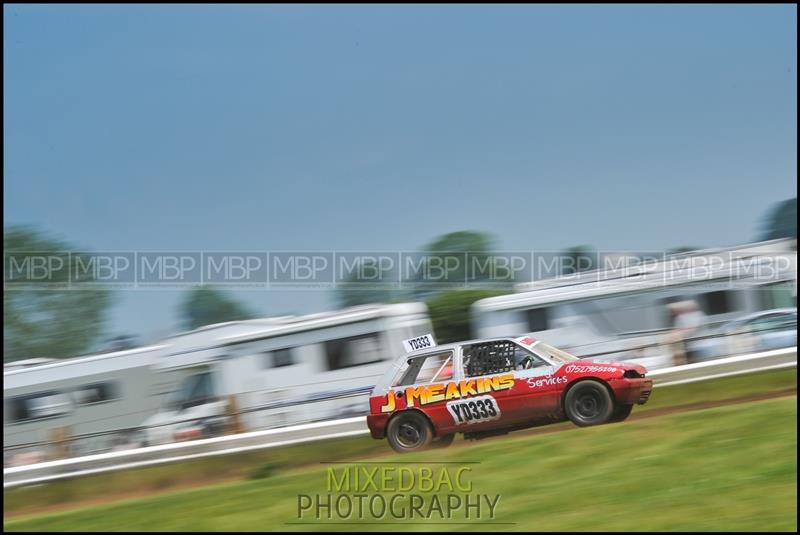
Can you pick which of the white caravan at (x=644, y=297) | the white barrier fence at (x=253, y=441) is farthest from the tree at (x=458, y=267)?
the white barrier fence at (x=253, y=441)

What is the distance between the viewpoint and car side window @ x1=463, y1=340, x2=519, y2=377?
1195 centimetres

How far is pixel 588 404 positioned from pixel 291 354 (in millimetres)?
7448

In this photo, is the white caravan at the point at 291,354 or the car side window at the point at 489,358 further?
the white caravan at the point at 291,354

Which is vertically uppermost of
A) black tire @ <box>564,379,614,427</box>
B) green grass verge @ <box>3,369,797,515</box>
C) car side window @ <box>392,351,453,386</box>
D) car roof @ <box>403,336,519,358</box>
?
car roof @ <box>403,336,519,358</box>

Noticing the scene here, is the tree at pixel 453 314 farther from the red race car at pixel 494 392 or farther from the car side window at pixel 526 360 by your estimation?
the car side window at pixel 526 360

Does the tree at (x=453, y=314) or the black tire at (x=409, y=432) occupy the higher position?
the tree at (x=453, y=314)

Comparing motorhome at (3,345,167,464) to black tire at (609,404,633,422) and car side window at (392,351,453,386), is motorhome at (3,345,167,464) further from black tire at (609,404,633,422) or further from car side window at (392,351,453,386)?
black tire at (609,404,633,422)

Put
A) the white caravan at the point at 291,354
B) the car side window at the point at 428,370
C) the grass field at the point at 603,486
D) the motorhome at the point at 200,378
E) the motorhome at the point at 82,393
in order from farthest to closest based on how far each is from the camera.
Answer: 1. the motorhome at the point at 82,393
2. the white caravan at the point at 291,354
3. the motorhome at the point at 200,378
4. the car side window at the point at 428,370
5. the grass field at the point at 603,486

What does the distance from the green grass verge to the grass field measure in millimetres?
1933

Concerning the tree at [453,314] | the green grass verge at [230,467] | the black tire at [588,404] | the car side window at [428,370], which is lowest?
the green grass verge at [230,467]

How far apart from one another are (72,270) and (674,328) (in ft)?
87.5

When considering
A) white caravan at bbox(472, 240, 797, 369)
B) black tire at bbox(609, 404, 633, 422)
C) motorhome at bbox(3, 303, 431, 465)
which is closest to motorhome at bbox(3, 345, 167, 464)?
motorhome at bbox(3, 303, 431, 465)

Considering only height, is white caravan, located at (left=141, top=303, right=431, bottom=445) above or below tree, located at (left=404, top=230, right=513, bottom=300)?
below

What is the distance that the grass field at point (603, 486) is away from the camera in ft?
27.9
